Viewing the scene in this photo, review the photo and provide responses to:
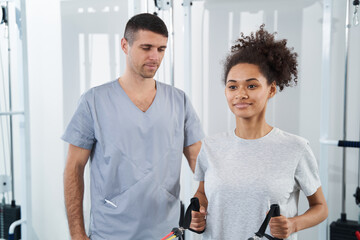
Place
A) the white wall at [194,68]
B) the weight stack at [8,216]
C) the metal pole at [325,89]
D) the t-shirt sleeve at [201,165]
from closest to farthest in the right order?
the t-shirt sleeve at [201,165] → the metal pole at [325,89] → the white wall at [194,68] → the weight stack at [8,216]

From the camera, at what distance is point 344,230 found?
1.55 meters

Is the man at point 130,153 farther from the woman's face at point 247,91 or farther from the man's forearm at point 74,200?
the woman's face at point 247,91

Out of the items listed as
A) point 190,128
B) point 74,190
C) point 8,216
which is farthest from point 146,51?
point 8,216

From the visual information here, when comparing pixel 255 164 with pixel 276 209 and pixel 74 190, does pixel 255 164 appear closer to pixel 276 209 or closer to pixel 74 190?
pixel 276 209

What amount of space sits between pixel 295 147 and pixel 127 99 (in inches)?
25.6

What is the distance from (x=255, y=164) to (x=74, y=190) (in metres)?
0.69

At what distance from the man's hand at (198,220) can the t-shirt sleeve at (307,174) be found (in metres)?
0.25

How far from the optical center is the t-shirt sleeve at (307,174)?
844mm

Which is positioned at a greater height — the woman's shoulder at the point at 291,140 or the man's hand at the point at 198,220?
the woman's shoulder at the point at 291,140

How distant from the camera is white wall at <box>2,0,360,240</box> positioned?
1.75 m

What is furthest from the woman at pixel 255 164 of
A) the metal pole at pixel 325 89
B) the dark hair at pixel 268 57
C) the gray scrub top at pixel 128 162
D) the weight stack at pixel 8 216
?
the weight stack at pixel 8 216

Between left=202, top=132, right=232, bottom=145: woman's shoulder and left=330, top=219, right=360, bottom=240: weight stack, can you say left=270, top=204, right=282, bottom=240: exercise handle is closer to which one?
left=202, top=132, right=232, bottom=145: woman's shoulder

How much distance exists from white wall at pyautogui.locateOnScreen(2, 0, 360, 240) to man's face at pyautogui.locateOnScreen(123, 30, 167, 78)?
0.59 m

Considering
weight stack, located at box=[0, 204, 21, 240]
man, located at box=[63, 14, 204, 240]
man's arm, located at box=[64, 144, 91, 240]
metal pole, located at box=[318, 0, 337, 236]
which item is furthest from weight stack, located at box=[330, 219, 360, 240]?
weight stack, located at box=[0, 204, 21, 240]
